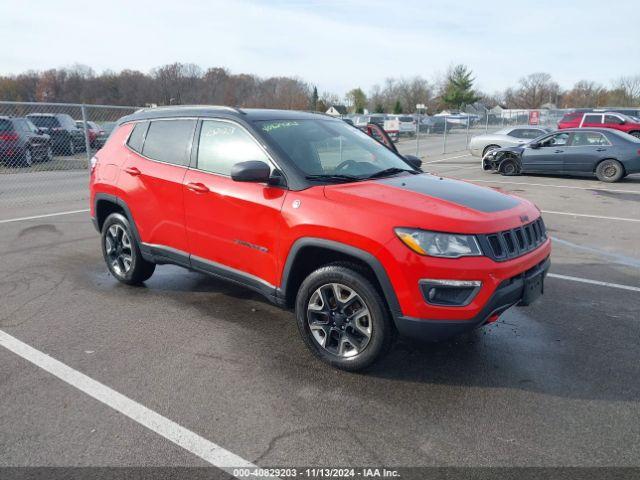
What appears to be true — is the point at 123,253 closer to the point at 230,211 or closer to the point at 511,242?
the point at 230,211

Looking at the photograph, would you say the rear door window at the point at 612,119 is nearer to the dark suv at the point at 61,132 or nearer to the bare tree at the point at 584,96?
the dark suv at the point at 61,132

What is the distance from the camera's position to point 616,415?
3080 millimetres

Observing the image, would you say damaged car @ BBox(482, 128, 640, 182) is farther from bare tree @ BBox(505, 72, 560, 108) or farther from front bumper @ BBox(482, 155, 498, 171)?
bare tree @ BBox(505, 72, 560, 108)

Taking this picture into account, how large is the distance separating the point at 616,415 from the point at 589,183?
12.1m

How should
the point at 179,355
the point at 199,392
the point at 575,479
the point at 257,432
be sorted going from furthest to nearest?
1. the point at 179,355
2. the point at 199,392
3. the point at 257,432
4. the point at 575,479

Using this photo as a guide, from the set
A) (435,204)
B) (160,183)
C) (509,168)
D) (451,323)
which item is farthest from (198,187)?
(509,168)

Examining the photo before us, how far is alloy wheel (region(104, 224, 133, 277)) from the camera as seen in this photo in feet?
17.3

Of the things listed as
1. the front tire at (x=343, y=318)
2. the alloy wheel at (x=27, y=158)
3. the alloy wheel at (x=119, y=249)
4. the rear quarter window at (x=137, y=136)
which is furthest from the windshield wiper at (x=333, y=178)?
the alloy wheel at (x=27, y=158)

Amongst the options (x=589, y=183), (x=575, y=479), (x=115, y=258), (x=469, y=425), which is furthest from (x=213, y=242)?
(x=589, y=183)

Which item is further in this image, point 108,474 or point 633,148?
point 633,148

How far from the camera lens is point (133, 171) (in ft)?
16.2

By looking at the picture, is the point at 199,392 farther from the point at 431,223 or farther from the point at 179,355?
the point at 431,223

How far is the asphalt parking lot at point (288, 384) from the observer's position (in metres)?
2.75

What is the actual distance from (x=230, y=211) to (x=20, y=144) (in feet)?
45.7
